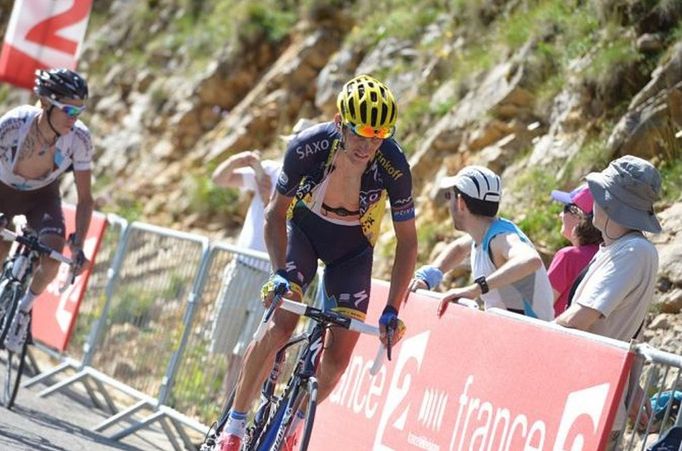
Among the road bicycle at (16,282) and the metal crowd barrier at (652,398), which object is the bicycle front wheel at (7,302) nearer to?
the road bicycle at (16,282)

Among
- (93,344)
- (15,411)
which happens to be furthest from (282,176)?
(93,344)

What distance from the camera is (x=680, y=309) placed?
9.08 m

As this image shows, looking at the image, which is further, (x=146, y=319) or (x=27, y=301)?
(x=146, y=319)

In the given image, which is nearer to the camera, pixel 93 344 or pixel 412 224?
pixel 412 224

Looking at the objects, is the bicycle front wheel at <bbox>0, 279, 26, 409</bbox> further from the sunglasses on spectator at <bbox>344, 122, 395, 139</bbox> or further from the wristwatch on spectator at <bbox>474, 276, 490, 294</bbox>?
the sunglasses on spectator at <bbox>344, 122, 395, 139</bbox>

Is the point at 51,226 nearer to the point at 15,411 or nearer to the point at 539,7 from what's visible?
the point at 15,411

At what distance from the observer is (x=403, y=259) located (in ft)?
22.6

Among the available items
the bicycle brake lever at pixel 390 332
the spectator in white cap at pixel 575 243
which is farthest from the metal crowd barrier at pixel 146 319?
the bicycle brake lever at pixel 390 332

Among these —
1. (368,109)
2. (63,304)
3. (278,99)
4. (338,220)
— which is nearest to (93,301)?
(63,304)

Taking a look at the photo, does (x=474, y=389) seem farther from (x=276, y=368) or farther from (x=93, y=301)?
(x=93, y=301)

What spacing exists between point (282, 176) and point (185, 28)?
18.9 m

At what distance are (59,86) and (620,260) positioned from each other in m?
4.74

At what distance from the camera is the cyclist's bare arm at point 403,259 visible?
22.6ft

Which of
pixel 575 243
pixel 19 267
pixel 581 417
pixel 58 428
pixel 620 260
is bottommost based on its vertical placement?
pixel 58 428
